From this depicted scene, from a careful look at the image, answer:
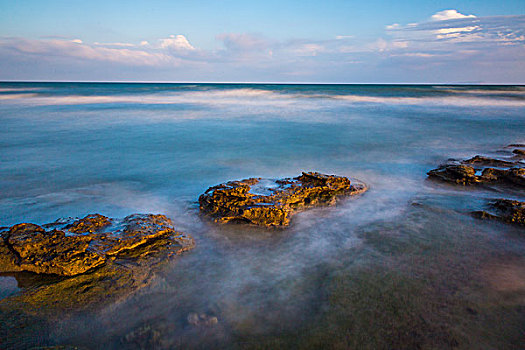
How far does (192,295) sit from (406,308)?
6.57ft

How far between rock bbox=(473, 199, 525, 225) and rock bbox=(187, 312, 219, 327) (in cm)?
414

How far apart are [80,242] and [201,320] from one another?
1753 millimetres

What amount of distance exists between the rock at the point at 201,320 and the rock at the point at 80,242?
1.10 metres

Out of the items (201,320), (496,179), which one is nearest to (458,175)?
(496,179)

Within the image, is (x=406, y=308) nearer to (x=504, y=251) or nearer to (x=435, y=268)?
(x=435, y=268)

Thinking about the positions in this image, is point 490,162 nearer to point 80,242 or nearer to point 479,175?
point 479,175

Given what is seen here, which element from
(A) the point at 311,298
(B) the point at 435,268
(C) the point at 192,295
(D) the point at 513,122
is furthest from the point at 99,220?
(D) the point at 513,122

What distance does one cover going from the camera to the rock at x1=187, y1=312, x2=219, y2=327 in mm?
2646

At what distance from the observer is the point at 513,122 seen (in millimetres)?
15961

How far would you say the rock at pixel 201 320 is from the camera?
8.68 ft

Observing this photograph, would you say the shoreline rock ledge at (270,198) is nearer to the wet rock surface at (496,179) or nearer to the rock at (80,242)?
the rock at (80,242)

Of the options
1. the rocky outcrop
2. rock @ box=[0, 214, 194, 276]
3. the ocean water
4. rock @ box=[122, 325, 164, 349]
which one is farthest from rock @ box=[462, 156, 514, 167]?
rock @ box=[122, 325, 164, 349]

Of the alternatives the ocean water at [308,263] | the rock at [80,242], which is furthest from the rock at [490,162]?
the rock at [80,242]

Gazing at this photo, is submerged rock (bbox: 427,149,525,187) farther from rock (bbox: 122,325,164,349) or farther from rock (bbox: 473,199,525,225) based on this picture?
rock (bbox: 122,325,164,349)
